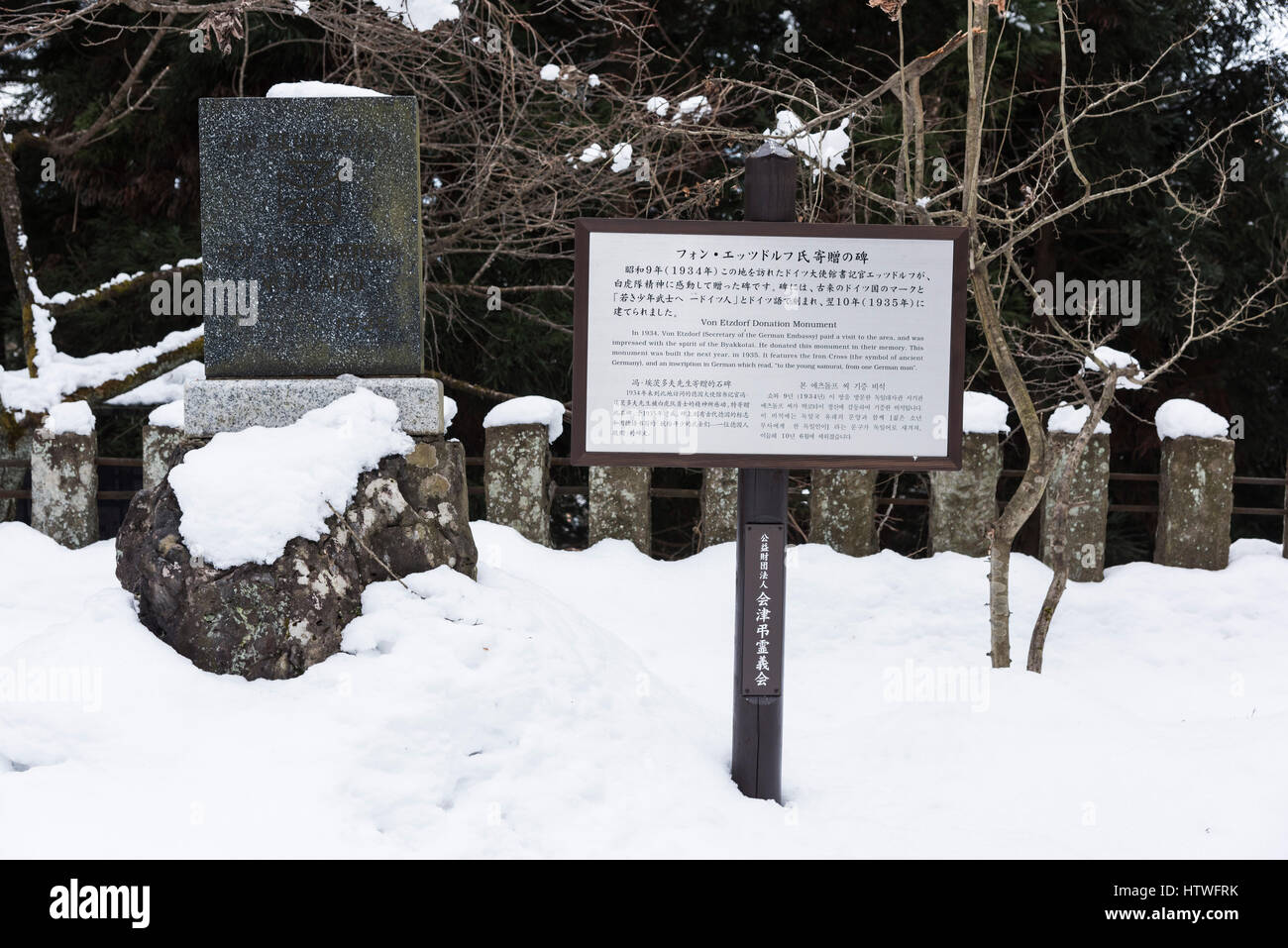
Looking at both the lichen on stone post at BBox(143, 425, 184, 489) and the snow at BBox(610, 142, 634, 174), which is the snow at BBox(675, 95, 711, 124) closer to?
the snow at BBox(610, 142, 634, 174)

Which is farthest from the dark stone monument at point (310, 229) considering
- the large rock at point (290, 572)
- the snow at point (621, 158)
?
the snow at point (621, 158)

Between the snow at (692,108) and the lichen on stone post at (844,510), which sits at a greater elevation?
the snow at (692,108)

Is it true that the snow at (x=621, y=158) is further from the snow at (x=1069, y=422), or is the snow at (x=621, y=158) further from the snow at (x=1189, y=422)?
the snow at (x=1189, y=422)

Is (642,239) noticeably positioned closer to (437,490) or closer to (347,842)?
(437,490)

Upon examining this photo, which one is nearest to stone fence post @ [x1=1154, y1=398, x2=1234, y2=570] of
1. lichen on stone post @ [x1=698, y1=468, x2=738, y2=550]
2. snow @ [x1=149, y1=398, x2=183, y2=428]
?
lichen on stone post @ [x1=698, y1=468, x2=738, y2=550]

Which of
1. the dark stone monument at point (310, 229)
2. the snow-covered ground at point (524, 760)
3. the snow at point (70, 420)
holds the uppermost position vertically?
the dark stone monument at point (310, 229)

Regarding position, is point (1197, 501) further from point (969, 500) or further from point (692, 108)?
point (692, 108)

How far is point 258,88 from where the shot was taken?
929 cm

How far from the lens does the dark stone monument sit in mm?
4344

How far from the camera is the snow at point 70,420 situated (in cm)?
711

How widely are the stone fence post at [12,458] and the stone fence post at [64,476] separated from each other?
3.11 feet

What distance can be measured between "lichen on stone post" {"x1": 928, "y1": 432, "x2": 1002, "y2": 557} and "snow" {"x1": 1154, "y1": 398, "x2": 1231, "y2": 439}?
1265 millimetres

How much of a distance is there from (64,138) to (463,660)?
7168 millimetres

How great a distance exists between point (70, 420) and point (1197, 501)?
781 cm
